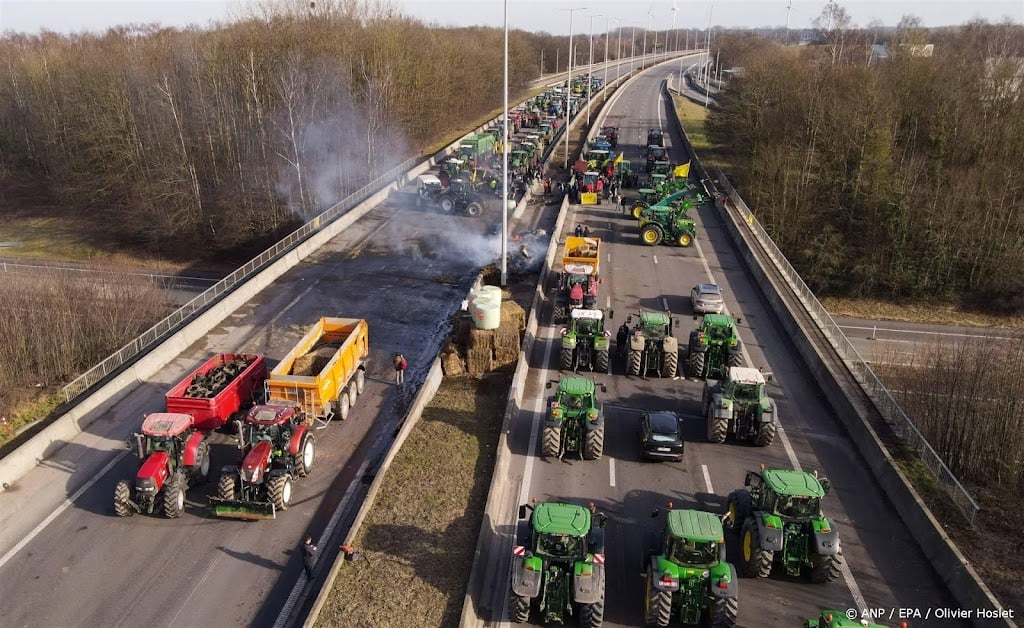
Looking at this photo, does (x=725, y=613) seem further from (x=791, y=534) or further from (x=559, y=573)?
(x=559, y=573)

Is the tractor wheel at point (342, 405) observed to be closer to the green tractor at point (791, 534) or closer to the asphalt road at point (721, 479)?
the asphalt road at point (721, 479)

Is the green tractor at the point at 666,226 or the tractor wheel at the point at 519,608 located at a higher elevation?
the green tractor at the point at 666,226

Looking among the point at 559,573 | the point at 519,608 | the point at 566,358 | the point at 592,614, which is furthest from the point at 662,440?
the point at 519,608

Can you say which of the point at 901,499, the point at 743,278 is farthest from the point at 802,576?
the point at 743,278

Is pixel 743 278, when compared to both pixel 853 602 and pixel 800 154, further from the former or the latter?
pixel 853 602

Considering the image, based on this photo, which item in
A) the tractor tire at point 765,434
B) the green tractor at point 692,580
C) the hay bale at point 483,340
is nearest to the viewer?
the green tractor at point 692,580

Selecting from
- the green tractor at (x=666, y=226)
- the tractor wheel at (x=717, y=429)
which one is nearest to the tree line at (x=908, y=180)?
the green tractor at (x=666, y=226)
